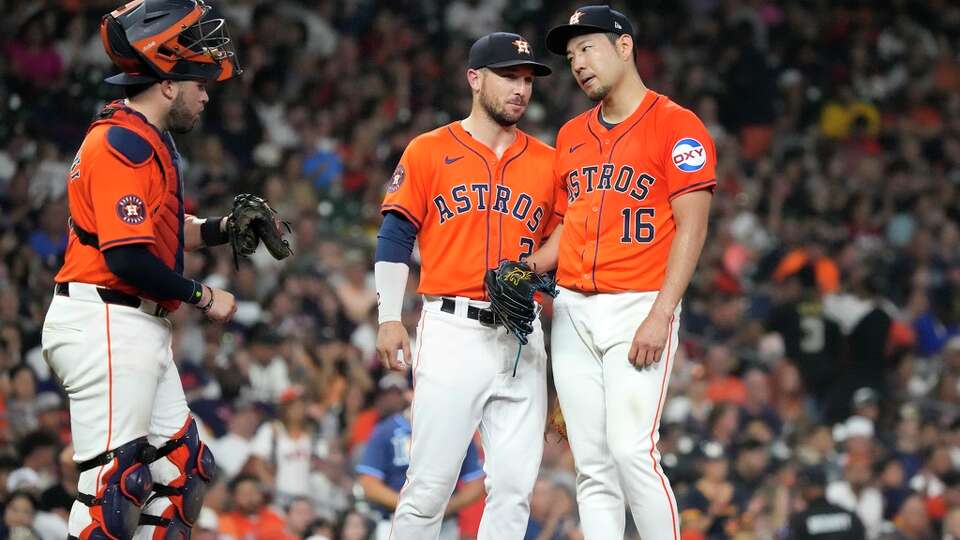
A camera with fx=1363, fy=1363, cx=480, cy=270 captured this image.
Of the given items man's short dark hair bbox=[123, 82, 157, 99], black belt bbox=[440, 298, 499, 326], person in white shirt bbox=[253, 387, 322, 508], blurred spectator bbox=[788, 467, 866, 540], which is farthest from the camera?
person in white shirt bbox=[253, 387, 322, 508]

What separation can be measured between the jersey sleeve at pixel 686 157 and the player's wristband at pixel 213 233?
170 cm

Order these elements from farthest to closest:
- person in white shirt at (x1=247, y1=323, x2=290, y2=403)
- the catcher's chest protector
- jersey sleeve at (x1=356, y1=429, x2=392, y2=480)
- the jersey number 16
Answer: person in white shirt at (x1=247, y1=323, x2=290, y2=403) → jersey sleeve at (x1=356, y1=429, x2=392, y2=480) → the jersey number 16 → the catcher's chest protector

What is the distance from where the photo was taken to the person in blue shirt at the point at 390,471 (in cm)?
757

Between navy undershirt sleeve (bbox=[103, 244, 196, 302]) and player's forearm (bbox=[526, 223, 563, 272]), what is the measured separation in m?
1.36

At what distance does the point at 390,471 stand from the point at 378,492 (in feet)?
0.57

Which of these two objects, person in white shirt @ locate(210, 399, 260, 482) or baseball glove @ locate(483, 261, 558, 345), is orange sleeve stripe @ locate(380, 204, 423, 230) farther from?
person in white shirt @ locate(210, 399, 260, 482)

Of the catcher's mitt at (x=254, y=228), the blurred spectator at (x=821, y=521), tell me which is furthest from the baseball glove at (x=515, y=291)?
the blurred spectator at (x=821, y=521)

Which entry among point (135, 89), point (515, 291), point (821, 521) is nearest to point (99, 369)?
point (135, 89)

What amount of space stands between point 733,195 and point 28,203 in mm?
6982

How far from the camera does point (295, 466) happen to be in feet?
30.5

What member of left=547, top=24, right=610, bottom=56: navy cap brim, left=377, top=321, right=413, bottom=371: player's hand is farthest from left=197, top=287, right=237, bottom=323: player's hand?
left=547, top=24, right=610, bottom=56: navy cap brim

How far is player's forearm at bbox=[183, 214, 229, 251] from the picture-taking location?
17.1ft

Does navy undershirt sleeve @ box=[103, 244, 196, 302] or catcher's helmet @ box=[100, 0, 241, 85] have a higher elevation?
catcher's helmet @ box=[100, 0, 241, 85]

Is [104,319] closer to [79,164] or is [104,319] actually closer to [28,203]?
[79,164]
